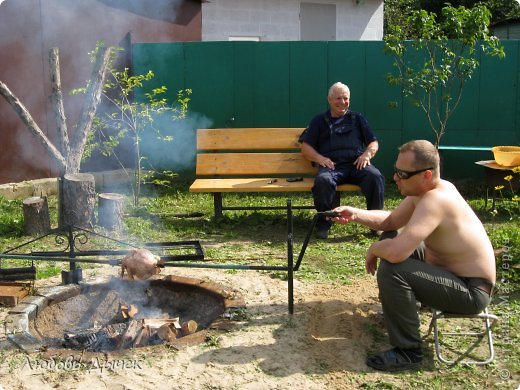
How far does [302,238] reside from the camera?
22.2 ft

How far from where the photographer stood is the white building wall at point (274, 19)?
14.3 meters

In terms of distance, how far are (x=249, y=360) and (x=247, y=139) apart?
13.9ft

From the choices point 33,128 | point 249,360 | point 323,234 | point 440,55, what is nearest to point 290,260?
point 249,360

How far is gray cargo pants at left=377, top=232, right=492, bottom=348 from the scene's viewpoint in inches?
144

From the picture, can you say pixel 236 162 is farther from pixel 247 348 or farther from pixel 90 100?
pixel 247 348

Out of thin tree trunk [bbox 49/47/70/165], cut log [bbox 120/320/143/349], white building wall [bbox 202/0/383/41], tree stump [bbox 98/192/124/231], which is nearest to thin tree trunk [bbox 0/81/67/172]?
thin tree trunk [bbox 49/47/70/165]

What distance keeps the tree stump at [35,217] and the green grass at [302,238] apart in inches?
4.6

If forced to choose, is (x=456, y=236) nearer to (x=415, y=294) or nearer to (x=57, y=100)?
(x=415, y=294)

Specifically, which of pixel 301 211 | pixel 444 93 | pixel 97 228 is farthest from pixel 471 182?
pixel 97 228

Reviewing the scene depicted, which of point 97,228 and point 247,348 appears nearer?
point 247,348

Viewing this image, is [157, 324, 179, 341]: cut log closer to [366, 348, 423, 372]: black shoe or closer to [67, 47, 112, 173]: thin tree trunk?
[366, 348, 423, 372]: black shoe

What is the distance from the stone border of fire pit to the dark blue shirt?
269cm

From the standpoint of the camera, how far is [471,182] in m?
9.43

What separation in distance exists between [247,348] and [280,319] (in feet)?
1.69
